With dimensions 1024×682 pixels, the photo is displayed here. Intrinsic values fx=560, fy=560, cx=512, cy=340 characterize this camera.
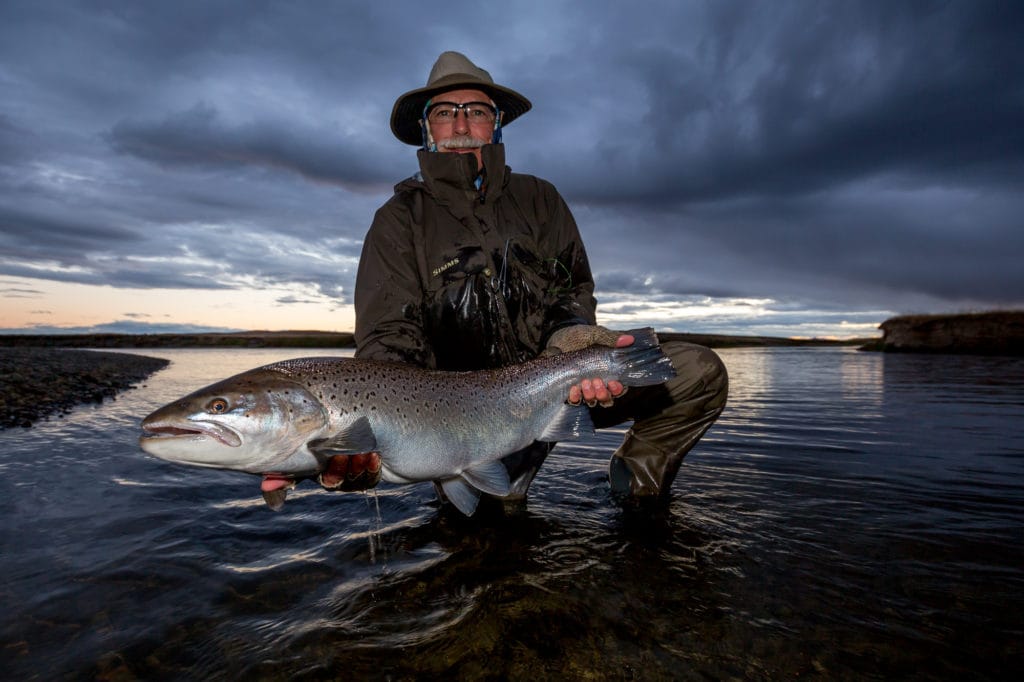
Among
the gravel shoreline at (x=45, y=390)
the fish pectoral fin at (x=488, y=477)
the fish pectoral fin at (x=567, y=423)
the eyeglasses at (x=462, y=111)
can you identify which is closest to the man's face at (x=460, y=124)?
the eyeglasses at (x=462, y=111)

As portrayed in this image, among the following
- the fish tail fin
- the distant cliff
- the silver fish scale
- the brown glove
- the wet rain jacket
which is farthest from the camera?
the distant cliff

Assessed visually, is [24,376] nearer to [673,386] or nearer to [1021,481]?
[673,386]

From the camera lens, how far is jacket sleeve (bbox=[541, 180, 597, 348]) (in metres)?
4.59

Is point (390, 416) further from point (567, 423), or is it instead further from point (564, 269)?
point (564, 269)

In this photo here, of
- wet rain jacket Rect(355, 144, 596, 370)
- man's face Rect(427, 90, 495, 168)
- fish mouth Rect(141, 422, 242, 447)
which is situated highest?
man's face Rect(427, 90, 495, 168)

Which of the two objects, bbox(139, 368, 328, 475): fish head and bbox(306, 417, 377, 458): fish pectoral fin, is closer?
bbox(139, 368, 328, 475): fish head

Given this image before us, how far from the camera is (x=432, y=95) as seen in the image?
5.03 m

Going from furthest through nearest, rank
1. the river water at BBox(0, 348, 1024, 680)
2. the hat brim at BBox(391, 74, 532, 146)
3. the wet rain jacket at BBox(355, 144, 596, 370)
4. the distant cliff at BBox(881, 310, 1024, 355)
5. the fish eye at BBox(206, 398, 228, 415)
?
the distant cliff at BBox(881, 310, 1024, 355)
the hat brim at BBox(391, 74, 532, 146)
the wet rain jacket at BBox(355, 144, 596, 370)
the fish eye at BBox(206, 398, 228, 415)
the river water at BBox(0, 348, 1024, 680)

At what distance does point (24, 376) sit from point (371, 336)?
14.3 m

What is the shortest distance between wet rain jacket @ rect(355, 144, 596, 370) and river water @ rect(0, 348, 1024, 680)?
1382 millimetres

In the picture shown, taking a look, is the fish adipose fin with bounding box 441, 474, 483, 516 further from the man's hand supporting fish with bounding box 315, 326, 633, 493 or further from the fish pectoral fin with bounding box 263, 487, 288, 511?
the fish pectoral fin with bounding box 263, 487, 288, 511

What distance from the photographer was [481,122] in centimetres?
491

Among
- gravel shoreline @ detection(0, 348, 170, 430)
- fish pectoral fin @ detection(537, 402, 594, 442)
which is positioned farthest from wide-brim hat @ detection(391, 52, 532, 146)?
gravel shoreline @ detection(0, 348, 170, 430)

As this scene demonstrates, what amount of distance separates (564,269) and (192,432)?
3.16 metres
